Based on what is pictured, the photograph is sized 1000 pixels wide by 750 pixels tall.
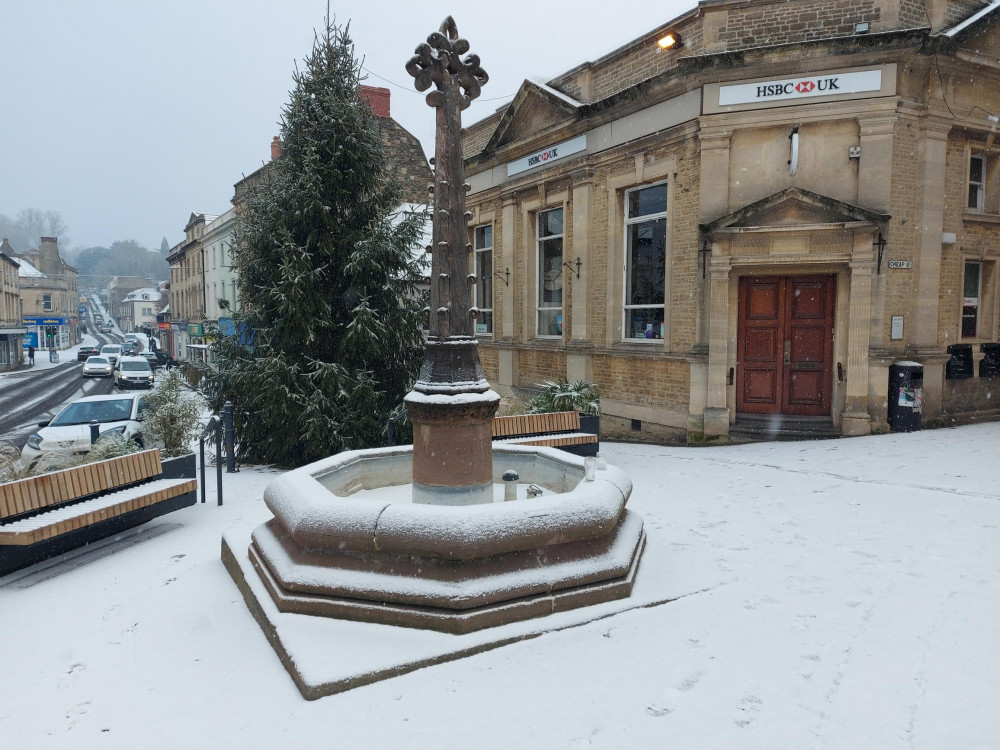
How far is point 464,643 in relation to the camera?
3.79m

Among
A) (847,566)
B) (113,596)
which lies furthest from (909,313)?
(113,596)

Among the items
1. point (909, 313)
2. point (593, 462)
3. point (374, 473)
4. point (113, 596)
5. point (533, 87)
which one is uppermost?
point (533, 87)

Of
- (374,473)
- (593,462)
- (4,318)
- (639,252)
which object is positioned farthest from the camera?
(4,318)

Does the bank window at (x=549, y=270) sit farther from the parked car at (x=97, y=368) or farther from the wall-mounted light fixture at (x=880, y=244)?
the parked car at (x=97, y=368)

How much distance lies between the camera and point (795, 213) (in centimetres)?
1031

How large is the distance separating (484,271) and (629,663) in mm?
15684

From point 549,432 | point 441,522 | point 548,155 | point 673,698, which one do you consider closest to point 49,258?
point 548,155

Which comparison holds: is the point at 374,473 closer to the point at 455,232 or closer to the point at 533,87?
the point at 455,232

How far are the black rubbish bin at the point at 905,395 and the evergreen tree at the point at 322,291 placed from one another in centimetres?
789

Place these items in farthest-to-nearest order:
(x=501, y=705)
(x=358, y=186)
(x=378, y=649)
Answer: (x=358, y=186) < (x=378, y=649) < (x=501, y=705)

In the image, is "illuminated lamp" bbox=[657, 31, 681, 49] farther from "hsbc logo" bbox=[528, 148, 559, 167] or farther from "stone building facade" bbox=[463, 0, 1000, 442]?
"hsbc logo" bbox=[528, 148, 559, 167]

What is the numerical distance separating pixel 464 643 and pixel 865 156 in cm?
1011

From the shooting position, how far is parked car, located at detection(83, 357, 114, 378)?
3741 cm

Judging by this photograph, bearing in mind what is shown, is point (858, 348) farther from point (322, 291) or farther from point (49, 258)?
point (49, 258)
